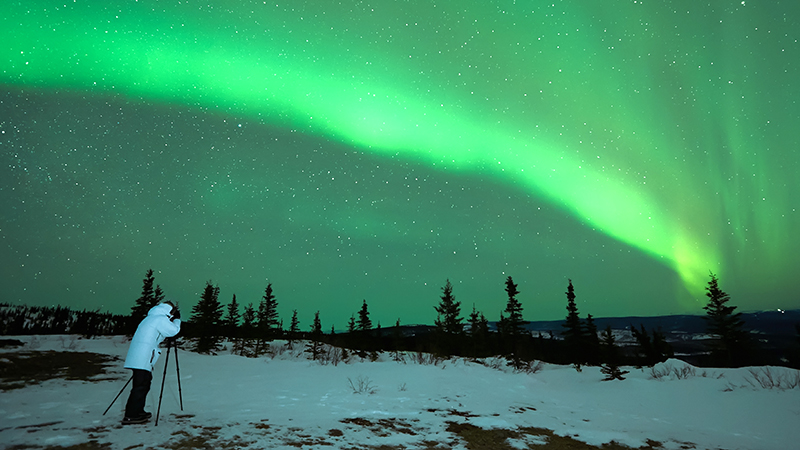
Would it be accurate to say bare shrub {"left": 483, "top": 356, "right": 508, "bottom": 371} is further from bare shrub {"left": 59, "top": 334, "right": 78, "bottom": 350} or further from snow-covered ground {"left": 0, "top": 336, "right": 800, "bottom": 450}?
bare shrub {"left": 59, "top": 334, "right": 78, "bottom": 350}

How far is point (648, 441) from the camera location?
7.05 metres

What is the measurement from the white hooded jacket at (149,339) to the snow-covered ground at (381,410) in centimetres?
91

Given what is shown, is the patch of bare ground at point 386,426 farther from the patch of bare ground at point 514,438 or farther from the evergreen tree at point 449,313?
the evergreen tree at point 449,313

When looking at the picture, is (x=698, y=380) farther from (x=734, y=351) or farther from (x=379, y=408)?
(x=734, y=351)

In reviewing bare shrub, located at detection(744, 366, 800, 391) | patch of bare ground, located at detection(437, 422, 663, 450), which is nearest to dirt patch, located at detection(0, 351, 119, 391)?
patch of bare ground, located at detection(437, 422, 663, 450)

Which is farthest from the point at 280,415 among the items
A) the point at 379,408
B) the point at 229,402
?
the point at 379,408

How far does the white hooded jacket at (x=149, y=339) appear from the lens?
248 inches

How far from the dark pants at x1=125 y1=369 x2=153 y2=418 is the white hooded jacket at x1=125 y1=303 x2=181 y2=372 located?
0.53 ft

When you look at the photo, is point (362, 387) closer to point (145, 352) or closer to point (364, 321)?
point (145, 352)

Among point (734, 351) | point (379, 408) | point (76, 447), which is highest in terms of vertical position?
point (76, 447)

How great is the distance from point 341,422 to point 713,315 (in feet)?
223

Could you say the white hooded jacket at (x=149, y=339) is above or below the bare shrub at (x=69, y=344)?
above

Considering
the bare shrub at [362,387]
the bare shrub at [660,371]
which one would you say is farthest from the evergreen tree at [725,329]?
the bare shrub at [362,387]

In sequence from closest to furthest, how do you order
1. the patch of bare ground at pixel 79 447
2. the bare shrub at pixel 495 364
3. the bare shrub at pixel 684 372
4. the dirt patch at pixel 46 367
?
the patch of bare ground at pixel 79 447
the dirt patch at pixel 46 367
the bare shrub at pixel 684 372
the bare shrub at pixel 495 364
